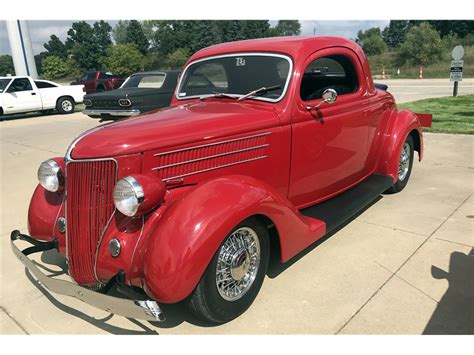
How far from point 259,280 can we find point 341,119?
5.94 ft

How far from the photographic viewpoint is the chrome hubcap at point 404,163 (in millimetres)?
4941

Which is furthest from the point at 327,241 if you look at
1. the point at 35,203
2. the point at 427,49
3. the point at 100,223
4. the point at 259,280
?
the point at 427,49

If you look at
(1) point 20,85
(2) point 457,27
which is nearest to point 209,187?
(1) point 20,85

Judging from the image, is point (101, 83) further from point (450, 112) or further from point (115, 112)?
point (450, 112)

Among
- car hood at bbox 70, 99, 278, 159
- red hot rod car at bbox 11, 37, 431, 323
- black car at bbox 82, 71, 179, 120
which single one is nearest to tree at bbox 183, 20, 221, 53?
black car at bbox 82, 71, 179, 120

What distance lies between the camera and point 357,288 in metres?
2.91

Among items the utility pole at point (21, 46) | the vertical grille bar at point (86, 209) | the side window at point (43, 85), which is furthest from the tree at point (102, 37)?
the vertical grille bar at point (86, 209)

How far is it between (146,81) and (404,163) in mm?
8319

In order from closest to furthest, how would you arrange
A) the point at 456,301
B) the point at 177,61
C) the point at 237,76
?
1. the point at 456,301
2. the point at 237,76
3. the point at 177,61

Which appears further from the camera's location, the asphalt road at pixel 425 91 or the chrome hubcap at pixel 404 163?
the asphalt road at pixel 425 91

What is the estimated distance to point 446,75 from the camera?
2742 cm

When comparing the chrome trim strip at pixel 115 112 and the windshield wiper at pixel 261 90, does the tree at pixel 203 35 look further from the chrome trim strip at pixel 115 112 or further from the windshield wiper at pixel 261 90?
the windshield wiper at pixel 261 90

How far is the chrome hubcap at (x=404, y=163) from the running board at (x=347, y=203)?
582mm

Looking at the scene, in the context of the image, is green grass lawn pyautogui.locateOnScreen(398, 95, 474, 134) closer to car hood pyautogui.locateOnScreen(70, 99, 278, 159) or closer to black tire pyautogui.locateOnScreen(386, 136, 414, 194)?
black tire pyautogui.locateOnScreen(386, 136, 414, 194)
